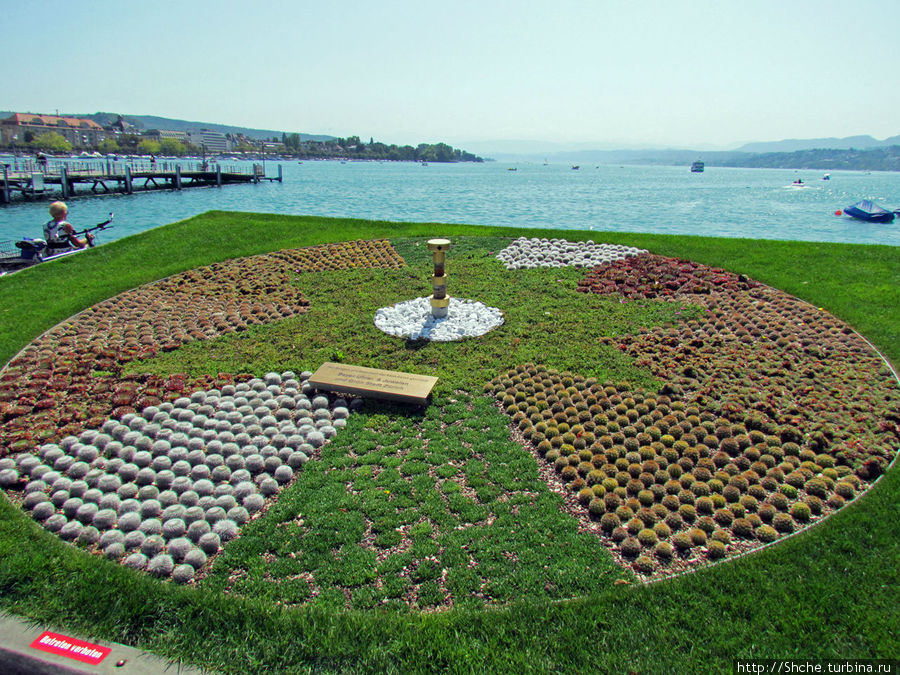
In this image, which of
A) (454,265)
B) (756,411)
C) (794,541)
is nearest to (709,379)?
(756,411)

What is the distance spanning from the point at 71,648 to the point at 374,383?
15.5ft

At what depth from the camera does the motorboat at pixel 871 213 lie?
36.9 meters

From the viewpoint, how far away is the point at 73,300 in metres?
11.7

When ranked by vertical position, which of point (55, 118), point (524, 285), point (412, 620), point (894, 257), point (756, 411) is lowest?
point (412, 620)

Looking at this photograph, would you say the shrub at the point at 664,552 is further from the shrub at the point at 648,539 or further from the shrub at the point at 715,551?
the shrub at the point at 715,551

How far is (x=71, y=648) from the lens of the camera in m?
3.70

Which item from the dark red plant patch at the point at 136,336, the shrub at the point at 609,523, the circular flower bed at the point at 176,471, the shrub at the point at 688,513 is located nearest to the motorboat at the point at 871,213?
the dark red plant patch at the point at 136,336

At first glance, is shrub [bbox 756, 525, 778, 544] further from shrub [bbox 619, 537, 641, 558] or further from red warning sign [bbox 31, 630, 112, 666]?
red warning sign [bbox 31, 630, 112, 666]

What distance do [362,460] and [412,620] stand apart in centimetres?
259

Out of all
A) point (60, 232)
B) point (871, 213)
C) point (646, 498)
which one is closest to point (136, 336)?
point (60, 232)

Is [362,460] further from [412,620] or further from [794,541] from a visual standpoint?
[794,541]

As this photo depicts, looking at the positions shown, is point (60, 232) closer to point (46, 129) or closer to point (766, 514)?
point (766, 514)

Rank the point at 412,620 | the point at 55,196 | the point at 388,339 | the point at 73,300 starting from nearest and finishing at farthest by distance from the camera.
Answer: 1. the point at 412,620
2. the point at 388,339
3. the point at 73,300
4. the point at 55,196

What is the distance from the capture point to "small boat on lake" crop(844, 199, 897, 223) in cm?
3691
